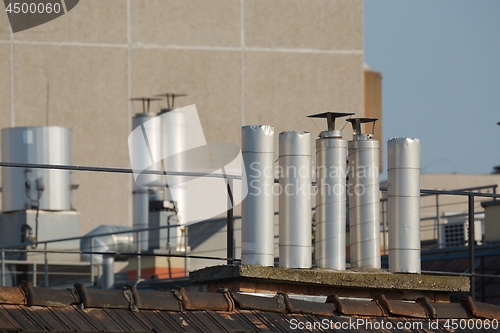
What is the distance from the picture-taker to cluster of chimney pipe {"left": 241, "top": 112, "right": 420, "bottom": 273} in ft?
22.5

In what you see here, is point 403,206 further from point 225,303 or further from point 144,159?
point 144,159


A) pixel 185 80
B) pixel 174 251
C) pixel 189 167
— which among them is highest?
pixel 185 80

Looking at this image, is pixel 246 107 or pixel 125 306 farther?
pixel 246 107

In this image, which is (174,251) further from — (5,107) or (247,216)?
(247,216)

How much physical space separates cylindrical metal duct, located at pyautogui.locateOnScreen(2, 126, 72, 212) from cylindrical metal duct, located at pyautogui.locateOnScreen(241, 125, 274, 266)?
16.4 metres

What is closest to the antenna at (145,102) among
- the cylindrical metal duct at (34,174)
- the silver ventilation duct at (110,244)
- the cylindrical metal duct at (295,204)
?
the cylindrical metal duct at (34,174)

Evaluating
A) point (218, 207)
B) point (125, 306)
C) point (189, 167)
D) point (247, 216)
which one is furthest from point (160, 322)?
point (218, 207)

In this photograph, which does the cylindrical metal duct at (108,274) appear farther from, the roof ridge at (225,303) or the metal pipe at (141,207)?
the roof ridge at (225,303)

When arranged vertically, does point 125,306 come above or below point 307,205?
below

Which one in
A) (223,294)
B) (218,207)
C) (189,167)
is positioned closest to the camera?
Answer: (223,294)

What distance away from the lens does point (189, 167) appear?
2603cm

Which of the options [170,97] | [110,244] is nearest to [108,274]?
[110,244]

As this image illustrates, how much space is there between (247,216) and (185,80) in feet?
71.8

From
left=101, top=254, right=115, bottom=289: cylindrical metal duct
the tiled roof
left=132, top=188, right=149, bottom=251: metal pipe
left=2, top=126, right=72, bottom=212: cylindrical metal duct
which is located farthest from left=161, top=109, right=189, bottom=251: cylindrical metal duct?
the tiled roof
